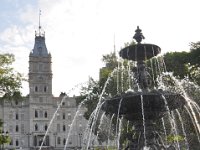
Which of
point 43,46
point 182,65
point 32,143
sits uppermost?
point 43,46

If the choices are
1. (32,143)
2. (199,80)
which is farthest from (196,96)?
(32,143)

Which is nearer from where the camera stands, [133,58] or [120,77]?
[133,58]

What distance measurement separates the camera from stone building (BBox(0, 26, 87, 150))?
4028 inches

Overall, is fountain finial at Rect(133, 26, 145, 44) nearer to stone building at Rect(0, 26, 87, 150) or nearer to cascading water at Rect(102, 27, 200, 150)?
cascading water at Rect(102, 27, 200, 150)

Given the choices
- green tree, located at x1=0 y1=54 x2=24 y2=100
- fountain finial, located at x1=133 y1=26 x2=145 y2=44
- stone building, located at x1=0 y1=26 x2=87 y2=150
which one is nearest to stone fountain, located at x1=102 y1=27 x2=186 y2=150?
fountain finial, located at x1=133 y1=26 x2=145 y2=44

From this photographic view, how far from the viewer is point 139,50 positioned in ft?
53.9

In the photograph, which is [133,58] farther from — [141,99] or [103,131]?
[103,131]

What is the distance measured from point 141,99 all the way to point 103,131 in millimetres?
35471

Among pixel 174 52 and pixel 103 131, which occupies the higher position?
pixel 174 52

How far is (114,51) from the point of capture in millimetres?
51188

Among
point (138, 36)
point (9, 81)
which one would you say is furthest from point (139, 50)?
point (9, 81)

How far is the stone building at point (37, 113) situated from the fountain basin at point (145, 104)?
3426 inches

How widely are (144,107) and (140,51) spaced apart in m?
2.53

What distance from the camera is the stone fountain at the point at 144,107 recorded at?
14.5m
